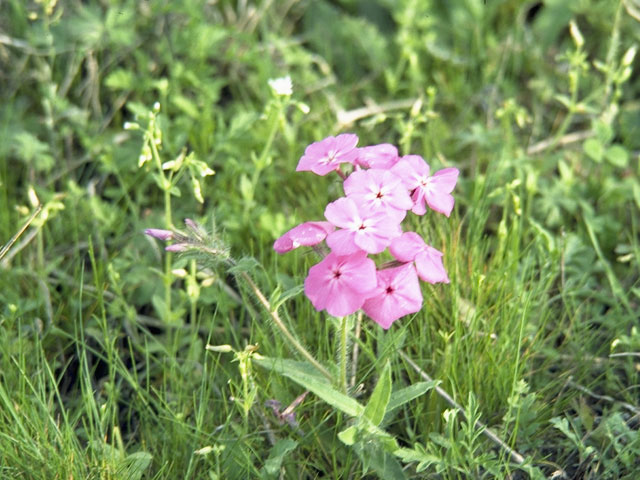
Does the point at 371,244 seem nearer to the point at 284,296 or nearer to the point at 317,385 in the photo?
the point at 284,296

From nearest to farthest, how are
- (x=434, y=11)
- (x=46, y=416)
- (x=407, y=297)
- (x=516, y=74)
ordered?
(x=407, y=297), (x=46, y=416), (x=516, y=74), (x=434, y=11)

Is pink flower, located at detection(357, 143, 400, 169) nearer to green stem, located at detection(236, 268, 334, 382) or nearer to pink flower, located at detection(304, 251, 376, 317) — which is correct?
pink flower, located at detection(304, 251, 376, 317)

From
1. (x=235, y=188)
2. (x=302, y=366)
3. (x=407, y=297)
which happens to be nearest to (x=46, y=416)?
(x=302, y=366)

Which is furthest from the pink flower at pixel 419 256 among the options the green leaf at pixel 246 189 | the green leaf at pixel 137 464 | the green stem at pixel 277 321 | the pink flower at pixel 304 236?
the green leaf at pixel 246 189

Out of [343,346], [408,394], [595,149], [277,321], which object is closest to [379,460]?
[408,394]

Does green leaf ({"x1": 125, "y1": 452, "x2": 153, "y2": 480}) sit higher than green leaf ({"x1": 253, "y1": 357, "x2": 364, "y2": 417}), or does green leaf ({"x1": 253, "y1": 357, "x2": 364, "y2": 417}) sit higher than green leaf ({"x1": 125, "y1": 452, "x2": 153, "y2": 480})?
green leaf ({"x1": 253, "y1": 357, "x2": 364, "y2": 417})

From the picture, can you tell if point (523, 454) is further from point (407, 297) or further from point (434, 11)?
point (434, 11)

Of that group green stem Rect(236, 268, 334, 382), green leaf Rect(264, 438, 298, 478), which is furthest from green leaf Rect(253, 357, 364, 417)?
green leaf Rect(264, 438, 298, 478)

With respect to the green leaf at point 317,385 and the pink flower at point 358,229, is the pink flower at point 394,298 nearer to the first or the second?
the pink flower at point 358,229
